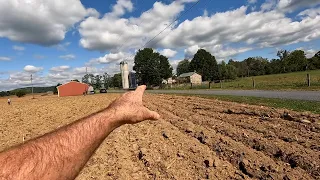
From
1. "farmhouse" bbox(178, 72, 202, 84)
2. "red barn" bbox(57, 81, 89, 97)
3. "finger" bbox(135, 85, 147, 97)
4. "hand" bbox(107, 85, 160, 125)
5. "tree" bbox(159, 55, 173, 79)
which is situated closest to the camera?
"hand" bbox(107, 85, 160, 125)

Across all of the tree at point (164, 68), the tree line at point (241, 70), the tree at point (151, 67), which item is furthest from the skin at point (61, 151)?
the tree line at point (241, 70)

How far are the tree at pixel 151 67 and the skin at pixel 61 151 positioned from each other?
74.5 metres

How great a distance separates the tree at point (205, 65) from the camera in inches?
3615

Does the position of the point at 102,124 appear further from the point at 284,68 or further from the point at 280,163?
the point at 284,68

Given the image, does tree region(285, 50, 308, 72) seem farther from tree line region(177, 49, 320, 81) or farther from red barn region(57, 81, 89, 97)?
red barn region(57, 81, 89, 97)

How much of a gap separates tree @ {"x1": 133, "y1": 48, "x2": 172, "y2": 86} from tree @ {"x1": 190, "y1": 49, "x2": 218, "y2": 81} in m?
16.3

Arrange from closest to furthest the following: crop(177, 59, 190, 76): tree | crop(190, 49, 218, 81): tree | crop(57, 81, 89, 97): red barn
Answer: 1. crop(57, 81, 89, 97): red barn
2. crop(190, 49, 218, 81): tree
3. crop(177, 59, 190, 76): tree

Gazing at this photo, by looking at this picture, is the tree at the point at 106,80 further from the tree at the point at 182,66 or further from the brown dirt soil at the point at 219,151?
the brown dirt soil at the point at 219,151

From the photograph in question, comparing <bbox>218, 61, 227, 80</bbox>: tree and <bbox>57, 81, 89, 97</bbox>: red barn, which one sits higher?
<bbox>218, 61, 227, 80</bbox>: tree

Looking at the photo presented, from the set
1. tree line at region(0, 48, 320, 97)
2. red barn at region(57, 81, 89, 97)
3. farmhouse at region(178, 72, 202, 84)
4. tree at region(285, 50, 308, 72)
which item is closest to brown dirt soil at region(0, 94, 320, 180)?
tree line at region(0, 48, 320, 97)

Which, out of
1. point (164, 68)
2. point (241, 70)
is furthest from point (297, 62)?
point (164, 68)

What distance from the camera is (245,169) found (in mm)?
4973

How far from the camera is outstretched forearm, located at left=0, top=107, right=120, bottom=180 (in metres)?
1.56

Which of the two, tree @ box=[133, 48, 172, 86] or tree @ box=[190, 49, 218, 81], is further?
tree @ box=[190, 49, 218, 81]
